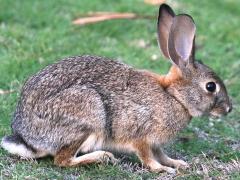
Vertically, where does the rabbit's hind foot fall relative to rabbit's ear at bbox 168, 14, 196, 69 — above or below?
below

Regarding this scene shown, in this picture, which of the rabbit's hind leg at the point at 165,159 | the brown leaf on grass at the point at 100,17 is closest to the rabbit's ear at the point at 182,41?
the rabbit's hind leg at the point at 165,159

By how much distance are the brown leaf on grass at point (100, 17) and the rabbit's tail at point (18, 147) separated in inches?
182

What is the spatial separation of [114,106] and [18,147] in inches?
38.2

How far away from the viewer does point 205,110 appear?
7.01 meters

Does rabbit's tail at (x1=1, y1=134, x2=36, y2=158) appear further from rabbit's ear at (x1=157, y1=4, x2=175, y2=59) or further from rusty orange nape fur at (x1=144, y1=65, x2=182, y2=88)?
rabbit's ear at (x1=157, y1=4, x2=175, y2=59)

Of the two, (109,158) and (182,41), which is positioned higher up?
(182,41)

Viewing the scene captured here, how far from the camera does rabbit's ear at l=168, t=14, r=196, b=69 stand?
7000 mm

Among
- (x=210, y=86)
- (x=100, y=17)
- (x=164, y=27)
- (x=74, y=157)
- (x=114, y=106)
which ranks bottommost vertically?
(x=74, y=157)

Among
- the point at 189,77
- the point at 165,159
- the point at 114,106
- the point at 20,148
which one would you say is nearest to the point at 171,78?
the point at 189,77

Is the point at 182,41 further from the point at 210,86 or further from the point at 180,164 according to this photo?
the point at 180,164

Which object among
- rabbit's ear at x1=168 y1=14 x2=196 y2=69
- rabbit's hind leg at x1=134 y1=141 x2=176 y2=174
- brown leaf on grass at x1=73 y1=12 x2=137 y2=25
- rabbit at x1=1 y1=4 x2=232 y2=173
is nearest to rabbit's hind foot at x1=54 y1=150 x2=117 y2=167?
rabbit at x1=1 y1=4 x2=232 y2=173

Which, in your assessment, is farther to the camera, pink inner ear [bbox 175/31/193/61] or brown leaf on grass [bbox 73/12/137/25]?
brown leaf on grass [bbox 73/12/137/25]

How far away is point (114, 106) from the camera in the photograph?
6.71 m

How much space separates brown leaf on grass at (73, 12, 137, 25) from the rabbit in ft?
13.6
